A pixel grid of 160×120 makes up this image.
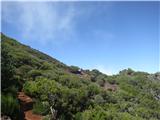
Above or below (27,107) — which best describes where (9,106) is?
below

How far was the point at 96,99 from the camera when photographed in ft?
230

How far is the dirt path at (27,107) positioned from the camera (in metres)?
51.1

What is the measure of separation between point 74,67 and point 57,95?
7822cm

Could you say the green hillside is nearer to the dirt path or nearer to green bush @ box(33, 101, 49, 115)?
green bush @ box(33, 101, 49, 115)

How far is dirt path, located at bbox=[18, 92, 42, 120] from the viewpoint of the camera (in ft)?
168

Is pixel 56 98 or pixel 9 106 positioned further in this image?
pixel 56 98

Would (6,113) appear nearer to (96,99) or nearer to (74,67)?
(96,99)

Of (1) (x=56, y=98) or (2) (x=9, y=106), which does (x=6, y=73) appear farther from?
(1) (x=56, y=98)

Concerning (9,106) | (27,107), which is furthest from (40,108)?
(9,106)

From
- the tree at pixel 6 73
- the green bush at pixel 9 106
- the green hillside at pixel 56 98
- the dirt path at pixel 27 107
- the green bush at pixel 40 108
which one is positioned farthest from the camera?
the green bush at pixel 40 108

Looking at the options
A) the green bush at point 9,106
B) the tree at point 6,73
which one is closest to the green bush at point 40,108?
the tree at point 6,73

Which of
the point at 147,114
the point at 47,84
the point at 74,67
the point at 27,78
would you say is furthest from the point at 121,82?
the point at 47,84

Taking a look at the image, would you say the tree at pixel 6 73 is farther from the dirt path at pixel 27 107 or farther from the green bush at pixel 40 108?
the green bush at pixel 40 108

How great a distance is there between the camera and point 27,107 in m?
53.5
